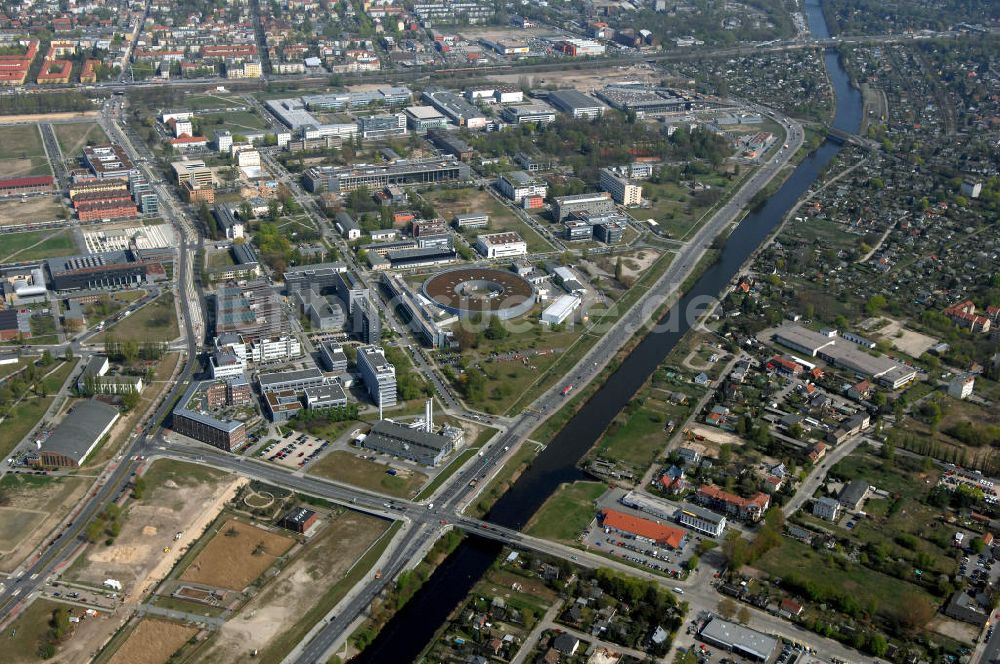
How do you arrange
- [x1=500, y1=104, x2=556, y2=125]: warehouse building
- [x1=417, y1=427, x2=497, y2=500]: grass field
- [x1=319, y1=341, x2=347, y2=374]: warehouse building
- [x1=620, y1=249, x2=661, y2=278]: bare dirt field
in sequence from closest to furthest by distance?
[x1=417, y1=427, x2=497, y2=500]: grass field, [x1=319, y1=341, x2=347, y2=374]: warehouse building, [x1=620, y1=249, x2=661, y2=278]: bare dirt field, [x1=500, y1=104, x2=556, y2=125]: warehouse building

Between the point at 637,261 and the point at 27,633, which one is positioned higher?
the point at 637,261

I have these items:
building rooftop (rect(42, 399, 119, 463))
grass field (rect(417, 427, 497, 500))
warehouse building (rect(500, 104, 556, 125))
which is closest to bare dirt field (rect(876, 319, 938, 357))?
grass field (rect(417, 427, 497, 500))

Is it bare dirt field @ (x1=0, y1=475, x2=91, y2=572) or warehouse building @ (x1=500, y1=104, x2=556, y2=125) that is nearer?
bare dirt field @ (x1=0, y1=475, x2=91, y2=572)

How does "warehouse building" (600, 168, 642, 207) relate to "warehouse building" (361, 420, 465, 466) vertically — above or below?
above

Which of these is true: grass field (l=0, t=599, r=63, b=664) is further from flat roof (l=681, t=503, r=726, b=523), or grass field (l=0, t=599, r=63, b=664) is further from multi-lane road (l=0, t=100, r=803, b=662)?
flat roof (l=681, t=503, r=726, b=523)

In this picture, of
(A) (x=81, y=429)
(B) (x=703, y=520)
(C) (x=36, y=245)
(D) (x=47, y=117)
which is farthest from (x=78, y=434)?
(D) (x=47, y=117)

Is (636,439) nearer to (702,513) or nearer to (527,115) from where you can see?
(702,513)

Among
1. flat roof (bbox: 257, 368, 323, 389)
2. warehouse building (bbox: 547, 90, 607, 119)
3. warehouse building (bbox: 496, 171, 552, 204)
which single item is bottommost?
flat roof (bbox: 257, 368, 323, 389)
